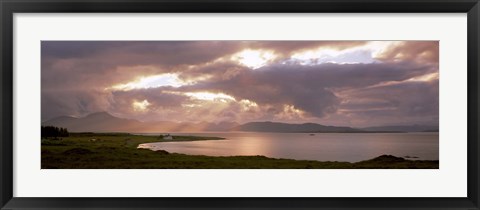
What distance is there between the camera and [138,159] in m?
4.18

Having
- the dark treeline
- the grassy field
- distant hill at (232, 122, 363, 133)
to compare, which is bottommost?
the grassy field

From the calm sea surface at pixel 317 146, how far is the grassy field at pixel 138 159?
0.04m

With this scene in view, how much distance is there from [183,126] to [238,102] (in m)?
0.46

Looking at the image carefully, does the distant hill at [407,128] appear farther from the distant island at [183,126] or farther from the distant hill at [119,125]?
the distant hill at [119,125]

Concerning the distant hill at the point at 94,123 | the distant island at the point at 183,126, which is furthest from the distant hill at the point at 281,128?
the distant hill at the point at 94,123

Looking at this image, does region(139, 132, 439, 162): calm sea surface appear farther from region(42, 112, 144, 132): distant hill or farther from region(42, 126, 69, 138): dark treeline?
region(42, 126, 69, 138): dark treeline

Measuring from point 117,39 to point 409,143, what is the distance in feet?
7.71

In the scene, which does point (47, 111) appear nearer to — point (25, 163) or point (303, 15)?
point (25, 163)

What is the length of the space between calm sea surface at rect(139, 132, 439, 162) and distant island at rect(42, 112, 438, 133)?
1.5 inches

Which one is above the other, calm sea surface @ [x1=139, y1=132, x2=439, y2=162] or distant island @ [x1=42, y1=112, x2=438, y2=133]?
distant island @ [x1=42, y1=112, x2=438, y2=133]

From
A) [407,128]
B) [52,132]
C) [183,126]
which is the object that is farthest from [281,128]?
[52,132]

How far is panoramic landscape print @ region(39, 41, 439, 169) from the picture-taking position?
4141mm

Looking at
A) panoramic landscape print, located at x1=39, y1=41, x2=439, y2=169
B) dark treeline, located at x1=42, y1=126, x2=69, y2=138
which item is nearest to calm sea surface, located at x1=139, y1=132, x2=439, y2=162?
panoramic landscape print, located at x1=39, y1=41, x2=439, y2=169

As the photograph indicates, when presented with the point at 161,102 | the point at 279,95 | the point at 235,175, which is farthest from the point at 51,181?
the point at 279,95
